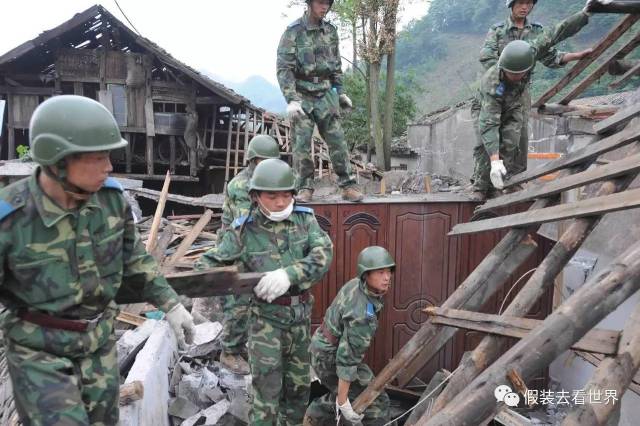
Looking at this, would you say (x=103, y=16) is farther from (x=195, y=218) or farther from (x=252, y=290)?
(x=252, y=290)

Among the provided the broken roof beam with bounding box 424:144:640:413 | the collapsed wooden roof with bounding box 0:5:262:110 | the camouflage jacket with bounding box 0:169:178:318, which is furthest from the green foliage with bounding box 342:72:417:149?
the camouflage jacket with bounding box 0:169:178:318

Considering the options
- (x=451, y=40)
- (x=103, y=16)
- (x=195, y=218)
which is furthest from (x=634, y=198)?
(x=451, y=40)

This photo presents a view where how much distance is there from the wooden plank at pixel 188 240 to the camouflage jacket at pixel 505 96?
14.6ft

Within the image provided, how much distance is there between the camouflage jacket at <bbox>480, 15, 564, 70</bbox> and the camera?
5645mm

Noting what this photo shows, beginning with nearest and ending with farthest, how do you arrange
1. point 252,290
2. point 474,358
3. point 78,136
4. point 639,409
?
1. point 78,136
2. point 474,358
3. point 252,290
4. point 639,409

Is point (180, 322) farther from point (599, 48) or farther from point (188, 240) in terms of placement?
point (188, 240)

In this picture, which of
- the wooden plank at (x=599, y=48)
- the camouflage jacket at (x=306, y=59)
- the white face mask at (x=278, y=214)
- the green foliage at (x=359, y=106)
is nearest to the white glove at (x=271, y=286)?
the white face mask at (x=278, y=214)

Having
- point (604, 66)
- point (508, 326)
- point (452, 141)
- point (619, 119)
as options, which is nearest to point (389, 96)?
point (452, 141)

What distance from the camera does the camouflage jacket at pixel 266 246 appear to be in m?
3.86

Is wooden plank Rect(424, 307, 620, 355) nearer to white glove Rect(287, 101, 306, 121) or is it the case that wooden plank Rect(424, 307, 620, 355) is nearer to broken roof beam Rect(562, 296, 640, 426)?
broken roof beam Rect(562, 296, 640, 426)

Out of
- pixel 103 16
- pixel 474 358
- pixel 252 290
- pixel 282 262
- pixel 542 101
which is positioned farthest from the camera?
pixel 103 16

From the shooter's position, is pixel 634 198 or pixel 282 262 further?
pixel 282 262

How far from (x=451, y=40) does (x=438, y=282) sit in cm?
4461

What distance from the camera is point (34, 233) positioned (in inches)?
93.1
